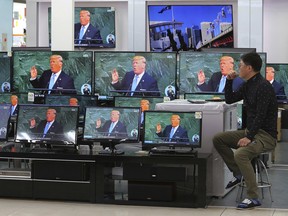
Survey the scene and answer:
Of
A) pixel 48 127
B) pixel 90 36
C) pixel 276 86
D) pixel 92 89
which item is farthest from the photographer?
pixel 90 36

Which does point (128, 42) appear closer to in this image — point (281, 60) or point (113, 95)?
point (281, 60)

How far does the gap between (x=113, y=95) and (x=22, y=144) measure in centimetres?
162

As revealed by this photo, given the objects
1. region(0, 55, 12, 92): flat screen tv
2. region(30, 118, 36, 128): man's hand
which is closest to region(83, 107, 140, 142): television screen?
region(30, 118, 36, 128): man's hand

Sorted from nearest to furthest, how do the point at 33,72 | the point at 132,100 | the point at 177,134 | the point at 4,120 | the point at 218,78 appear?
1. the point at 177,134
2. the point at 4,120
3. the point at 132,100
4. the point at 218,78
5. the point at 33,72

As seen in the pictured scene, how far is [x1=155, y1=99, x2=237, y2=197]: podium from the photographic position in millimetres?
6887

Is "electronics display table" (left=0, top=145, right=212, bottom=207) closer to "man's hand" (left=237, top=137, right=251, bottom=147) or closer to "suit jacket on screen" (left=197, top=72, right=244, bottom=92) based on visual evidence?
"man's hand" (left=237, top=137, right=251, bottom=147)

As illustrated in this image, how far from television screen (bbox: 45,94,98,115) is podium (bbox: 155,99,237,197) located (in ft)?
4.37

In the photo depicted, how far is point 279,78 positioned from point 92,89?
10.2 feet

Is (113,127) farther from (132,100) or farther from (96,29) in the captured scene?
(96,29)

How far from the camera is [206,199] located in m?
6.59

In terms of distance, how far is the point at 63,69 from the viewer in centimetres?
853

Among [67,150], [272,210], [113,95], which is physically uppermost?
[113,95]

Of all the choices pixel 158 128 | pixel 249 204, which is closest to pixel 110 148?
pixel 158 128

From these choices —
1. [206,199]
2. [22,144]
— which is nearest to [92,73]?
[22,144]
